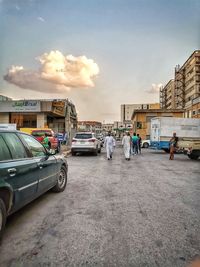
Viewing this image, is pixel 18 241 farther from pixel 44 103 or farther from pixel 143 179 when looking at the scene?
pixel 44 103

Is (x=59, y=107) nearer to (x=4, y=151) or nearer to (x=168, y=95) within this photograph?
(x=4, y=151)

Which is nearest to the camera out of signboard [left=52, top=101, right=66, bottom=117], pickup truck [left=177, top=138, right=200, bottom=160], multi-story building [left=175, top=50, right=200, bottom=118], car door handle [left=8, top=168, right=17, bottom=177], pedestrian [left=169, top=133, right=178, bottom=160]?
car door handle [left=8, top=168, right=17, bottom=177]

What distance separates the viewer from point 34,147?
504cm

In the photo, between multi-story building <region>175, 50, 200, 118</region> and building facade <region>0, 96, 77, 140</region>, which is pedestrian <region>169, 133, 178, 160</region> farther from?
multi-story building <region>175, 50, 200, 118</region>

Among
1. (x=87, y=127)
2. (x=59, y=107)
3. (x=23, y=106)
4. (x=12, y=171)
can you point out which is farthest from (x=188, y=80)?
(x=12, y=171)

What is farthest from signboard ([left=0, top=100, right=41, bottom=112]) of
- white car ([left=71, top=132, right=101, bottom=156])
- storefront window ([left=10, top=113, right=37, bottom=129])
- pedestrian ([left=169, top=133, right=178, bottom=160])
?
pedestrian ([left=169, top=133, right=178, bottom=160])

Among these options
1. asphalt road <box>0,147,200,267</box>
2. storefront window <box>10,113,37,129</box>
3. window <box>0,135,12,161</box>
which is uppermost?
storefront window <box>10,113,37,129</box>

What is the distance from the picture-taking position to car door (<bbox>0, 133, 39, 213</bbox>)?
3.54m

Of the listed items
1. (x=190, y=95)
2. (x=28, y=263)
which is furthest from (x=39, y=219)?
(x=190, y=95)

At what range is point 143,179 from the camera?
8195 millimetres

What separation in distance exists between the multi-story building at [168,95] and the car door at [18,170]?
94981mm

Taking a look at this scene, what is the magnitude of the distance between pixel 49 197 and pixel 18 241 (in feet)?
7.77

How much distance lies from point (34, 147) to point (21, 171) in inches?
47.8

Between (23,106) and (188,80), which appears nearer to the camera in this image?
(23,106)
